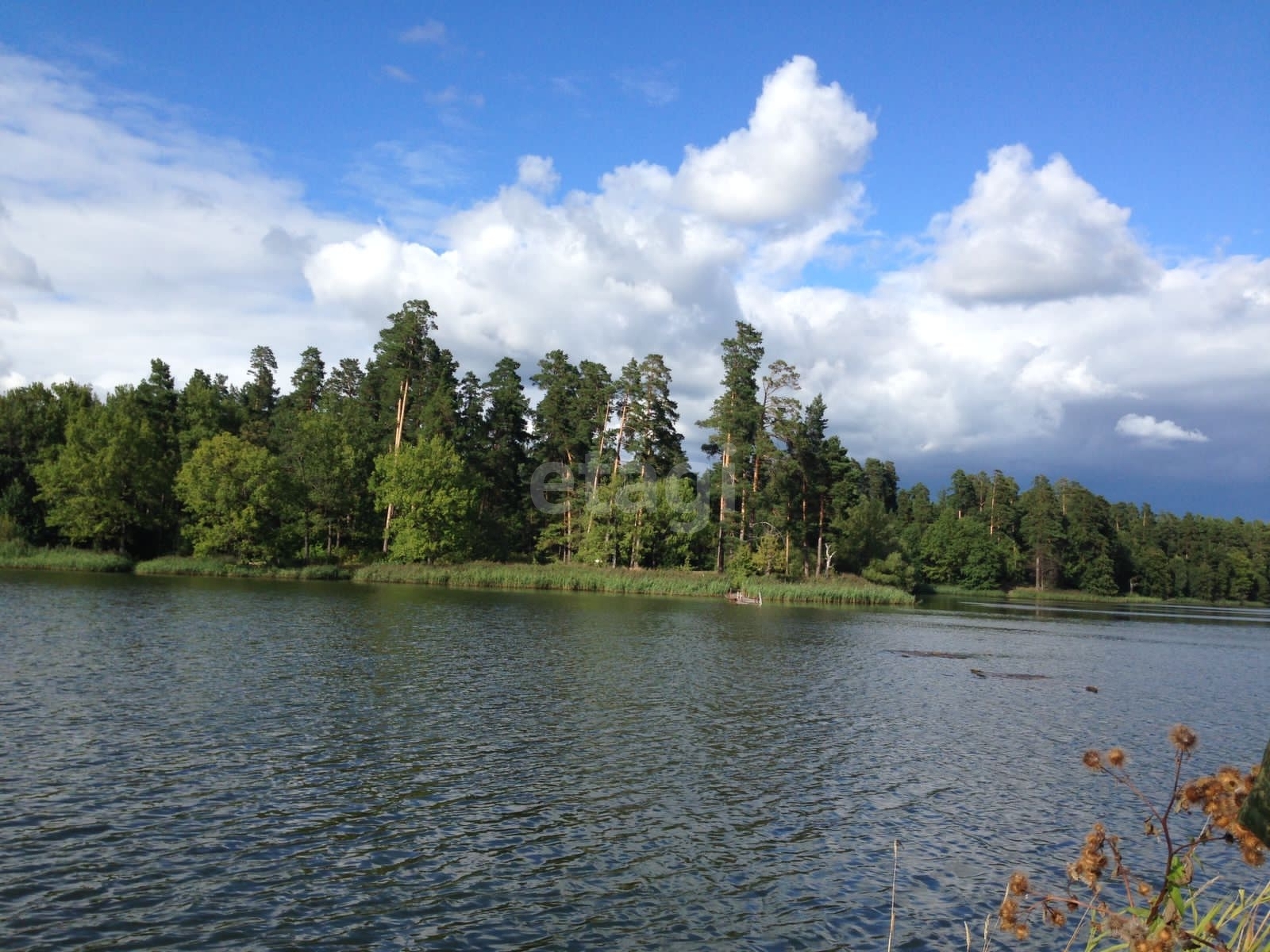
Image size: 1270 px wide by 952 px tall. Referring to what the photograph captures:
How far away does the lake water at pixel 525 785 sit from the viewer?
10500 millimetres

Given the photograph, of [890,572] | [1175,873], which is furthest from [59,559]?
[1175,873]

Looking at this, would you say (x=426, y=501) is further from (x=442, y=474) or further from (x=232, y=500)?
(x=232, y=500)

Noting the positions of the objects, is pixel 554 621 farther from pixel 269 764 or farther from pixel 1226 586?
pixel 1226 586

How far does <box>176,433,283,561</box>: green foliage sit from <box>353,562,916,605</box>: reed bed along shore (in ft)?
31.2

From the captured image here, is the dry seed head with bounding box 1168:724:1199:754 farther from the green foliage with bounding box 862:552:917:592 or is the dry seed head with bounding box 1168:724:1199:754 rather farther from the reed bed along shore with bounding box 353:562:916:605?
the green foliage with bounding box 862:552:917:592

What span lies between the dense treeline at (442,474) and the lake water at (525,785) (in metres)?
41.9

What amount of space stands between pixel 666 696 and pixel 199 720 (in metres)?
11.8

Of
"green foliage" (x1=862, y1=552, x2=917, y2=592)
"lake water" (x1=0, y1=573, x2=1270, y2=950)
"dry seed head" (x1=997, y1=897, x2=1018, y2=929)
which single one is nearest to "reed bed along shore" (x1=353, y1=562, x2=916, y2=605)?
"green foliage" (x1=862, y1=552, x2=917, y2=592)

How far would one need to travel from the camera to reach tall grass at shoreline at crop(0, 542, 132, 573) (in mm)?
64125

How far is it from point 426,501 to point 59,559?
27524 millimetres

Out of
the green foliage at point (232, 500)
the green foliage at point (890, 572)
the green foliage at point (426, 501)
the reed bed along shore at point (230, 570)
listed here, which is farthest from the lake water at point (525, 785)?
the green foliage at point (890, 572)

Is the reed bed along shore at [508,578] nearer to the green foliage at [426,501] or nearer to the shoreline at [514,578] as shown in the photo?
the shoreline at [514,578]

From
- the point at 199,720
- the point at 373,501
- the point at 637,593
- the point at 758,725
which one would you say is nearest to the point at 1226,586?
the point at 637,593

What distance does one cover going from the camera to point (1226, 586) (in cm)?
13950
